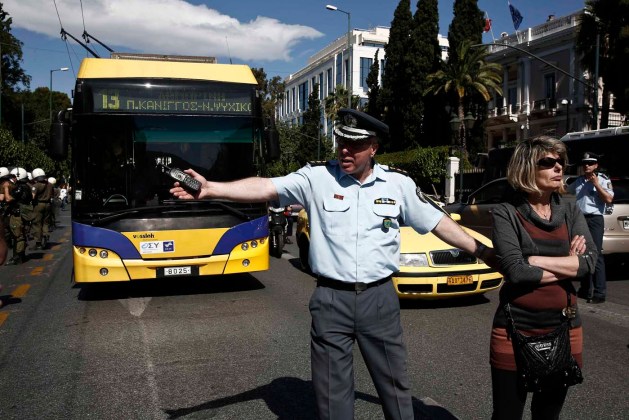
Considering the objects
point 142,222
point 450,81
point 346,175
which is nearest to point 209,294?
point 142,222

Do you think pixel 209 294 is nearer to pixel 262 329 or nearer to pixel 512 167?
pixel 262 329

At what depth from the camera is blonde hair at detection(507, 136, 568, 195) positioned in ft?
9.00

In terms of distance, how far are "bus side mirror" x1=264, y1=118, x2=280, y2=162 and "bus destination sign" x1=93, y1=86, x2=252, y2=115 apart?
12.4 inches

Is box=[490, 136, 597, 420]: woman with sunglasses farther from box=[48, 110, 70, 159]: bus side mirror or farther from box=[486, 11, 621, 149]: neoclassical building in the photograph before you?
box=[486, 11, 621, 149]: neoclassical building

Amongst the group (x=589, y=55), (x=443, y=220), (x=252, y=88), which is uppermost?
(x=589, y=55)

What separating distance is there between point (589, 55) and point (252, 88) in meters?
26.6

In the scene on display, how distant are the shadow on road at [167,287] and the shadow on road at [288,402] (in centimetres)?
431

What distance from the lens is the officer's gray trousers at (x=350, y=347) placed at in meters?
2.88

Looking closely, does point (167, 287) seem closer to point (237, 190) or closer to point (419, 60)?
point (237, 190)

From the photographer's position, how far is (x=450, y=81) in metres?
41.2

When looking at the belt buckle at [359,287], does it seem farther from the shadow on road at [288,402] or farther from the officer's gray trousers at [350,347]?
the shadow on road at [288,402]

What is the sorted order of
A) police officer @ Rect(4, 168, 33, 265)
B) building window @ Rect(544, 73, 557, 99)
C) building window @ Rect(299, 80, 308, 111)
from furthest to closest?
building window @ Rect(299, 80, 308, 111)
building window @ Rect(544, 73, 557, 99)
police officer @ Rect(4, 168, 33, 265)

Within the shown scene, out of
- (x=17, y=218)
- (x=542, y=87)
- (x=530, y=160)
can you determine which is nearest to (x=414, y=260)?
(x=530, y=160)

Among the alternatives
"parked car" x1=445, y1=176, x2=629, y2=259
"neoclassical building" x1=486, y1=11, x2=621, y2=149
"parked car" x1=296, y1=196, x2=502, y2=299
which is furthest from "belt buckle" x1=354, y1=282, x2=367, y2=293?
"neoclassical building" x1=486, y1=11, x2=621, y2=149
